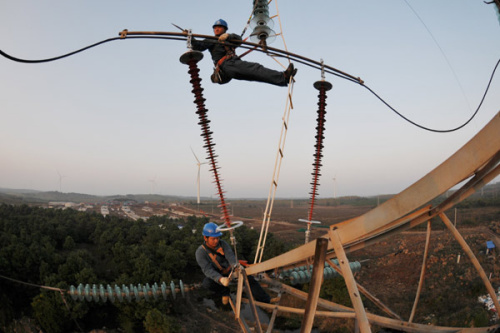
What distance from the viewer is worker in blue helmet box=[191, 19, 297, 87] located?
209 inches

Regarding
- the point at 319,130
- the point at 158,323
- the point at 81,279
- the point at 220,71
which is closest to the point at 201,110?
the point at 220,71

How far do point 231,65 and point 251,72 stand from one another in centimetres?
40

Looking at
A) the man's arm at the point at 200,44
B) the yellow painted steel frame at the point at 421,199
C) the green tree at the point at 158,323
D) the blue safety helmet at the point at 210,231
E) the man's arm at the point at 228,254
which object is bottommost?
the green tree at the point at 158,323

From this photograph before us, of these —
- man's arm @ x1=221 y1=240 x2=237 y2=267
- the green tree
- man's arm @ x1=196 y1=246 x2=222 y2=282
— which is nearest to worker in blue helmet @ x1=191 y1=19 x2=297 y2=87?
man's arm @ x1=221 y1=240 x2=237 y2=267

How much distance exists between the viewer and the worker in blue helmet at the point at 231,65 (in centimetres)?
531

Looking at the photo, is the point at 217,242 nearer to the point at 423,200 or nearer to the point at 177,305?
the point at 423,200

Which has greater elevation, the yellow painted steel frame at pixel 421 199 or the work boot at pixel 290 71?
the work boot at pixel 290 71

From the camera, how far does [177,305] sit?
24500 millimetres

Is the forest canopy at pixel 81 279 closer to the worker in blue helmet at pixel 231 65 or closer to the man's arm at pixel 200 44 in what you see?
the worker in blue helmet at pixel 231 65

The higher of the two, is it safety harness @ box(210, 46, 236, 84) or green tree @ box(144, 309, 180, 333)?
safety harness @ box(210, 46, 236, 84)

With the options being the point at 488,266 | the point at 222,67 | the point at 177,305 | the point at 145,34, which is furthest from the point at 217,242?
the point at 488,266

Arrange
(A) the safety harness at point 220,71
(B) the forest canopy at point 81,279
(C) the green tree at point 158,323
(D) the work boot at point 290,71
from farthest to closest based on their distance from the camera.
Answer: (B) the forest canopy at point 81,279, (C) the green tree at point 158,323, (A) the safety harness at point 220,71, (D) the work boot at point 290,71

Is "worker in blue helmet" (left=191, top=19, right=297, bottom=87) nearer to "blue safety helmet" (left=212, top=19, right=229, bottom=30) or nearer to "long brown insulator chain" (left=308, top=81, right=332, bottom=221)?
"blue safety helmet" (left=212, top=19, right=229, bottom=30)

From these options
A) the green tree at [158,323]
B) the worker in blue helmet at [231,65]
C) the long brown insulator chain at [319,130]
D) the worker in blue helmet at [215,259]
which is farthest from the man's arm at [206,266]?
the green tree at [158,323]
